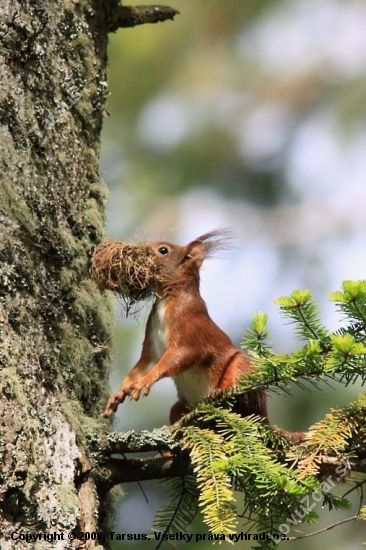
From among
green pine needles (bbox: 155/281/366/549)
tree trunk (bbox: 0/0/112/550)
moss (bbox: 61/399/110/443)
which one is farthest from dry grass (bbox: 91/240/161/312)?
green pine needles (bbox: 155/281/366/549)

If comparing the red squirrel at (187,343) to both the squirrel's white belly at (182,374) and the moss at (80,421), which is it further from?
the moss at (80,421)

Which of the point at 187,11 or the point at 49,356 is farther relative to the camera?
the point at 187,11

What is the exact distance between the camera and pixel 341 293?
1.72m

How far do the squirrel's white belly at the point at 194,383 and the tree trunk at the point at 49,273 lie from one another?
15.4 inches

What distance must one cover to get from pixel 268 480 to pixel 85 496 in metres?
0.50

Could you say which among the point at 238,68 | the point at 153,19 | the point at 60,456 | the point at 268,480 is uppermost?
the point at 238,68

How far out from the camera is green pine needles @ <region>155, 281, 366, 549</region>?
170 centimetres

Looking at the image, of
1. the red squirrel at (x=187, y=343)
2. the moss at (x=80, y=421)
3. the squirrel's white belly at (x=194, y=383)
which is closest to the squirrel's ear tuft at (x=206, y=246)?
the red squirrel at (x=187, y=343)

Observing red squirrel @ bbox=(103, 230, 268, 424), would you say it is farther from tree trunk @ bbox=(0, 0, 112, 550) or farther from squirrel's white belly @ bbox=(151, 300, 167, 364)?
tree trunk @ bbox=(0, 0, 112, 550)

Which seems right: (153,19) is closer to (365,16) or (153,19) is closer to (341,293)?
(341,293)

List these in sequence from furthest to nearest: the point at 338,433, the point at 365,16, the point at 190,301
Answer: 1. the point at 365,16
2. the point at 190,301
3. the point at 338,433

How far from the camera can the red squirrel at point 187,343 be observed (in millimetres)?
2600

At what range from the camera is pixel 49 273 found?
2.13 metres

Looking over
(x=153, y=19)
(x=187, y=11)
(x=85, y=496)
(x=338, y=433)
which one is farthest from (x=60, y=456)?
(x=187, y=11)
